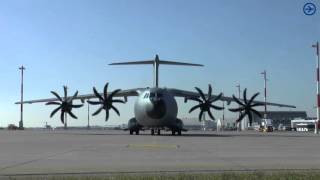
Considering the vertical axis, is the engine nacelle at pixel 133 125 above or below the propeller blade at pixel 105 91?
below

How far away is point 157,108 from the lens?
44625 millimetres

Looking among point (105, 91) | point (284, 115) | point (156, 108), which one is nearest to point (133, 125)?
point (105, 91)

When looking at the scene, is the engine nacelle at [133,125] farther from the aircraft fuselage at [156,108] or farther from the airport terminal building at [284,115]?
the airport terminal building at [284,115]

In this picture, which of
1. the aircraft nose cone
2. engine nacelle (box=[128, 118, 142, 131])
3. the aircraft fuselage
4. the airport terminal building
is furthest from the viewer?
the airport terminal building

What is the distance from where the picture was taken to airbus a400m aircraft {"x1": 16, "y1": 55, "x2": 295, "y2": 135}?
1779 inches

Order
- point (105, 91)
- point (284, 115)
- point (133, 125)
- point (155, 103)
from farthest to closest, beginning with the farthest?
point (284, 115)
point (105, 91)
point (133, 125)
point (155, 103)

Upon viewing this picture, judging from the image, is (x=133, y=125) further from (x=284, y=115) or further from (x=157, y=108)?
(x=284, y=115)

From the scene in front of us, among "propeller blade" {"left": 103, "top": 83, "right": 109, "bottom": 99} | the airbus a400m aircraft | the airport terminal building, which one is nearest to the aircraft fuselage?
the airbus a400m aircraft

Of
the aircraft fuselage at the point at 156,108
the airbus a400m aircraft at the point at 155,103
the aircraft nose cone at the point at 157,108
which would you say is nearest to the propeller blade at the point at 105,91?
the airbus a400m aircraft at the point at 155,103

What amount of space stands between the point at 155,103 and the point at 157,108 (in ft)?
1.42

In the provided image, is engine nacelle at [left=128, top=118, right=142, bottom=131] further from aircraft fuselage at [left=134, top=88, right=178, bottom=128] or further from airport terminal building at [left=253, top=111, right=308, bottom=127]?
airport terminal building at [left=253, top=111, right=308, bottom=127]

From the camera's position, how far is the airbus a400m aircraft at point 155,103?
45.2 metres

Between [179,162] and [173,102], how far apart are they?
99.7 ft

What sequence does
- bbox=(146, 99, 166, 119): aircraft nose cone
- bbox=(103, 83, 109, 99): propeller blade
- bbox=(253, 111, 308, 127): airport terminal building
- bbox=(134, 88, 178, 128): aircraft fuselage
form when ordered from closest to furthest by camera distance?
1. bbox=(146, 99, 166, 119): aircraft nose cone
2. bbox=(134, 88, 178, 128): aircraft fuselage
3. bbox=(103, 83, 109, 99): propeller blade
4. bbox=(253, 111, 308, 127): airport terminal building
